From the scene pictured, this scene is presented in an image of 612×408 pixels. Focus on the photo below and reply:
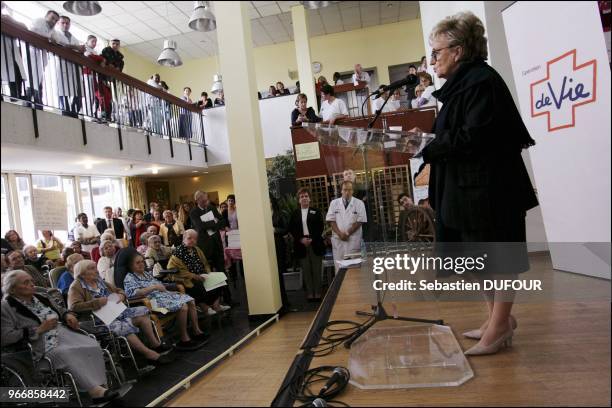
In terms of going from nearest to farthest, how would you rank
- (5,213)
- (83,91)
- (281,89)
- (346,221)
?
(5,213) < (83,91) < (346,221) < (281,89)

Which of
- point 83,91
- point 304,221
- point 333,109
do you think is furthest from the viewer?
point 333,109

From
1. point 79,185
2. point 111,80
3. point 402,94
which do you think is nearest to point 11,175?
point 79,185

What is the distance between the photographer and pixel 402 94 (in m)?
1.75

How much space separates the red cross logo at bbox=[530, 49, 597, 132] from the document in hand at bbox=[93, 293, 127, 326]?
1465 millimetres

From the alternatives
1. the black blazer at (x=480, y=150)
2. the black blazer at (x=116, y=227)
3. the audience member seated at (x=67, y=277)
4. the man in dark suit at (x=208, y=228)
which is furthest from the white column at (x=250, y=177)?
the black blazer at (x=480, y=150)

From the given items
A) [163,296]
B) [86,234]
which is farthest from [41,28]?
[163,296]

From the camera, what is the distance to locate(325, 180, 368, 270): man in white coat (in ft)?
4.71

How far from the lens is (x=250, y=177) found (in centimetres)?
208

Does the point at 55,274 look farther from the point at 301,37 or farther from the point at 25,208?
the point at 301,37

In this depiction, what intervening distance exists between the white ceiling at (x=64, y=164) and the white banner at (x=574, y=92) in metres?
1.25

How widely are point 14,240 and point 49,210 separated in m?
0.11

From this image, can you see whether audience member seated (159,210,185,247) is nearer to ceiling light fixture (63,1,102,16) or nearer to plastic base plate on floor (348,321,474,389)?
ceiling light fixture (63,1,102,16)

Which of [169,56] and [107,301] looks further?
[169,56]

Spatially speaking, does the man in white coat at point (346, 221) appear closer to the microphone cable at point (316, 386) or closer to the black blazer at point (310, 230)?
the black blazer at point (310, 230)
